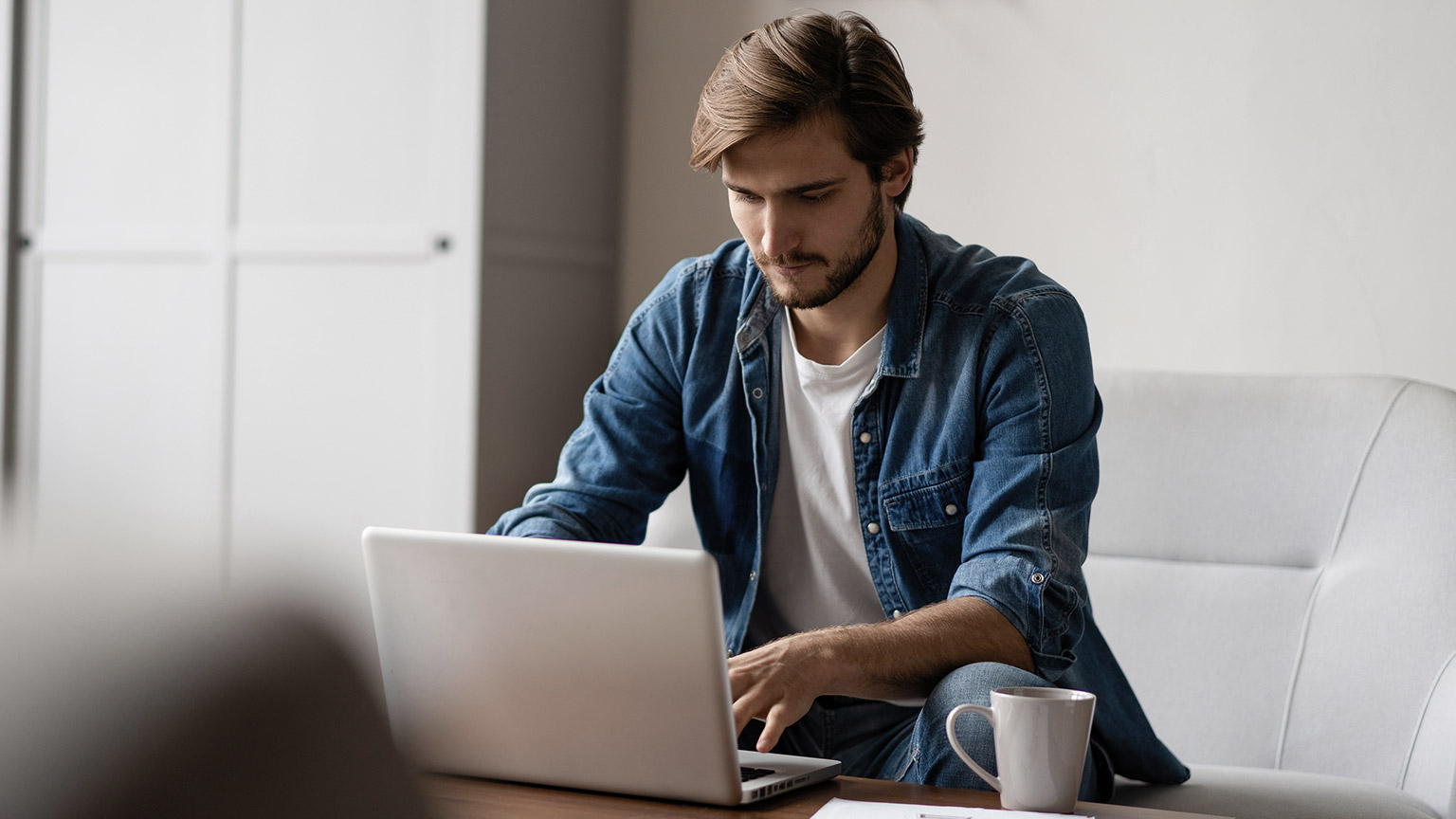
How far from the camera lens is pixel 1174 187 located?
232 cm

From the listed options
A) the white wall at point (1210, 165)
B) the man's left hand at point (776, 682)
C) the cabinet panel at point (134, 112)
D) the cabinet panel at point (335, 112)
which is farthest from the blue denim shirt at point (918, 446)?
the cabinet panel at point (134, 112)

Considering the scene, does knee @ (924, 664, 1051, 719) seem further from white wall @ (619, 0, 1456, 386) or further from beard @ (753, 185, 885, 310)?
white wall @ (619, 0, 1456, 386)

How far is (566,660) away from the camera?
37.4 inches

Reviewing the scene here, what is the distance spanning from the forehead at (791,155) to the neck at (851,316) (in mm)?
125

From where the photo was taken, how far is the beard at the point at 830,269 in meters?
1.47

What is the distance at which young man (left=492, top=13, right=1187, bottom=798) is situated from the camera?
136 centimetres

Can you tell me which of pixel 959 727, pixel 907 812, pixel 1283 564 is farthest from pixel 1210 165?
pixel 907 812

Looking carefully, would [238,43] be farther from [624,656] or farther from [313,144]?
[624,656]

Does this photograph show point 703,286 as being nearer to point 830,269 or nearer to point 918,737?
point 830,269

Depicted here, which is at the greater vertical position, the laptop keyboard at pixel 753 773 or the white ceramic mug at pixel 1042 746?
the white ceramic mug at pixel 1042 746

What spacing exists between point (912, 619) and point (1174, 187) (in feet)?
4.55

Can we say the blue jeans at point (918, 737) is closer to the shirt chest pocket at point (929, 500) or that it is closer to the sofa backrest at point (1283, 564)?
the shirt chest pocket at point (929, 500)

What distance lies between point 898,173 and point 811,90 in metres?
0.18

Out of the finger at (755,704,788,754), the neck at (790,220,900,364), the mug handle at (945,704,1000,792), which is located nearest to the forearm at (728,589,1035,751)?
the finger at (755,704,788,754)
